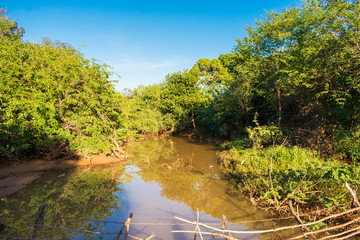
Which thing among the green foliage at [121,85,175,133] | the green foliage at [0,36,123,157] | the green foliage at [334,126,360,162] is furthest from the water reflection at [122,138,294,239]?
the green foliage at [121,85,175,133]

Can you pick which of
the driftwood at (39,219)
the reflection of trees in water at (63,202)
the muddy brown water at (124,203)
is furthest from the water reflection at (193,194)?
the driftwood at (39,219)

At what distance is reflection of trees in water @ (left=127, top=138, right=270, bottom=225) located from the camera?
23.1 feet

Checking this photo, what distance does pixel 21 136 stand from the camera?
9758mm

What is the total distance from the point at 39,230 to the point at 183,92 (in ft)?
77.5

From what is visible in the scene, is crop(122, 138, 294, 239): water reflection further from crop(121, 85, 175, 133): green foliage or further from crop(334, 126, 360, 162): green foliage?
crop(121, 85, 175, 133): green foliage

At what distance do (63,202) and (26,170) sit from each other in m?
4.60

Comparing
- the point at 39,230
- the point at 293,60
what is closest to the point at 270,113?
the point at 293,60

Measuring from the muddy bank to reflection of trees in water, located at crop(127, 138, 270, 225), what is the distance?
3.47 meters

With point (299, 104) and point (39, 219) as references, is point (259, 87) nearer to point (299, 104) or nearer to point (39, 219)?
point (299, 104)

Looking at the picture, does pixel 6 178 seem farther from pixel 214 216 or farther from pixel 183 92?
pixel 183 92

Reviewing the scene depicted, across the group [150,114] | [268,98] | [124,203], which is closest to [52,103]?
[124,203]

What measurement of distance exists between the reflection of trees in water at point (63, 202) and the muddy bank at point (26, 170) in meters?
0.54

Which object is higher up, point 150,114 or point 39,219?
point 150,114

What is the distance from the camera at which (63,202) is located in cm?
705
